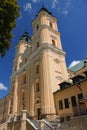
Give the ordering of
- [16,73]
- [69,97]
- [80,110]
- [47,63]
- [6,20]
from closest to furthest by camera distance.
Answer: [6,20] < [80,110] < [69,97] < [47,63] < [16,73]

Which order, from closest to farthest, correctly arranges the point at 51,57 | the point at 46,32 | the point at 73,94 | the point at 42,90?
the point at 73,94
the point at 42,90
the point at 51,57
the point at 46,32

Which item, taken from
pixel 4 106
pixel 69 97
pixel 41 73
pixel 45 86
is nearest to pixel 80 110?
pixel 69 97

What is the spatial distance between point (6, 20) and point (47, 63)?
17707mm

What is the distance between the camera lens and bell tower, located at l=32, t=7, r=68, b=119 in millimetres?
25906

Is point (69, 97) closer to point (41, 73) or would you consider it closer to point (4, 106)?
point (41, 73)

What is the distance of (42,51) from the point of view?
103 ft

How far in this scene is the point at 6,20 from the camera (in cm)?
1212

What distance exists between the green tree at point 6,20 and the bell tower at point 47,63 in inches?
602

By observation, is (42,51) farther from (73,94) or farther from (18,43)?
(18,43)

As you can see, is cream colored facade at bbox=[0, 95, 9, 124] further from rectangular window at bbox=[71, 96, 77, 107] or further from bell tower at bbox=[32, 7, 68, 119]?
rectangular window at bbox=[71, 96, 77, 107]

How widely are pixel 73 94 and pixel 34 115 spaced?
29.3ft

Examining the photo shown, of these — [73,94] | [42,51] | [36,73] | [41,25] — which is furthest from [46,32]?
[73,94]

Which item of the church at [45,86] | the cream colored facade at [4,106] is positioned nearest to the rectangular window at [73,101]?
the church at [45,86]

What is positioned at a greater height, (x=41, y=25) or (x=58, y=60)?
(x=41, y=25)
